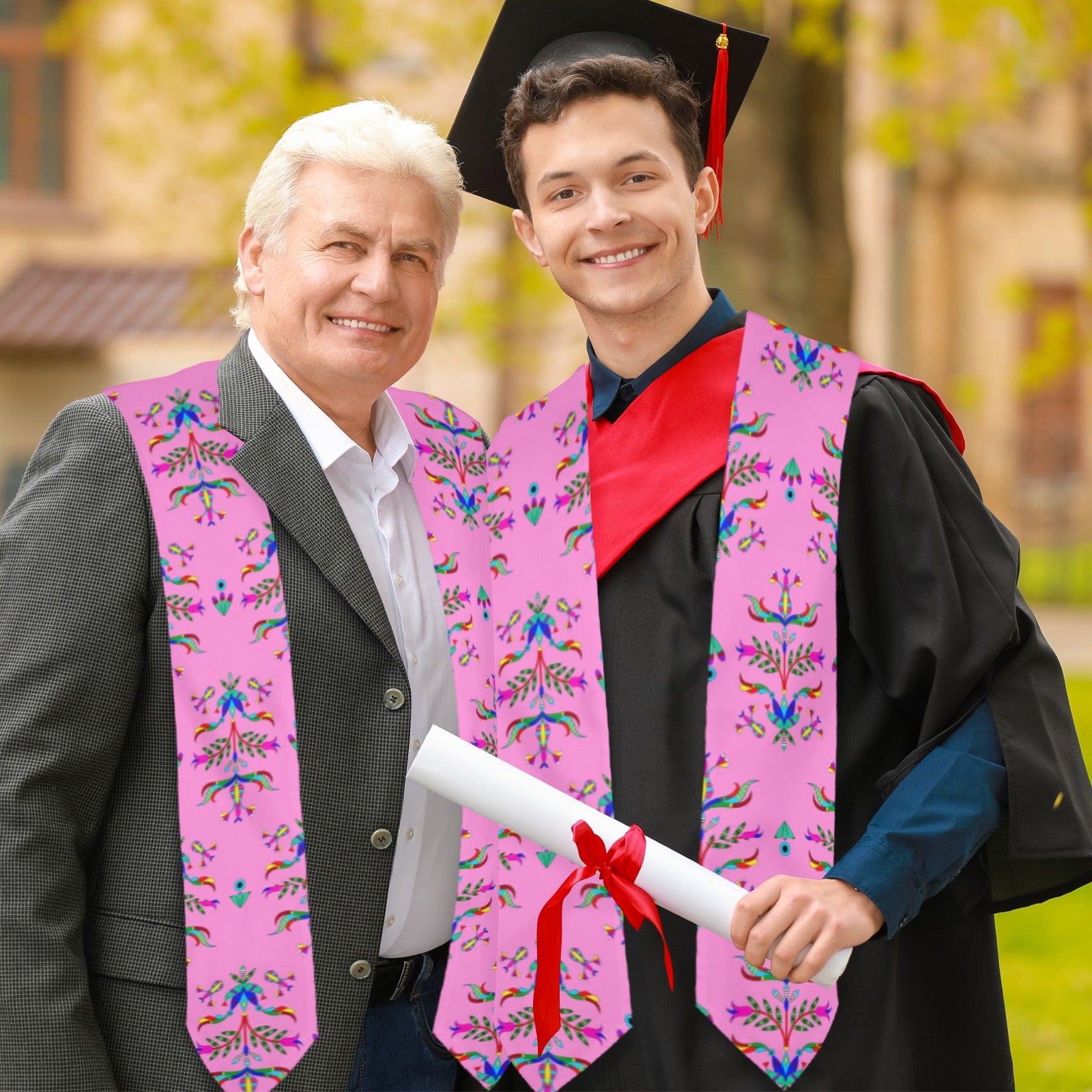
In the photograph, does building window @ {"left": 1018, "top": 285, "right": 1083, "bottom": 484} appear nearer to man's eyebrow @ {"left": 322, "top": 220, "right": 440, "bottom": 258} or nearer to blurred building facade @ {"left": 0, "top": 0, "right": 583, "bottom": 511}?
blurred building facade @ {"left": 0, "top": 0, "right": 583, "bottom": 511}

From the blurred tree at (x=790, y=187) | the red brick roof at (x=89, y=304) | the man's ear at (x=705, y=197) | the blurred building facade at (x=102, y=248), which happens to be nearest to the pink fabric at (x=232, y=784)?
the man's ear at (x=705, y=197)

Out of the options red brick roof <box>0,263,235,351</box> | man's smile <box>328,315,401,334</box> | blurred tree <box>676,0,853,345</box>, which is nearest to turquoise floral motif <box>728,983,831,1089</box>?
man's smile <box>328,315,401,334</box>

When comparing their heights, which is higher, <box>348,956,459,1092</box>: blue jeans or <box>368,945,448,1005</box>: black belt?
<box>368,945,448,1005</box>: black belt

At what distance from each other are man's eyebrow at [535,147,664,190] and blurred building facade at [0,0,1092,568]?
3.93m

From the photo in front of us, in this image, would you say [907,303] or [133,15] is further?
[907,303]

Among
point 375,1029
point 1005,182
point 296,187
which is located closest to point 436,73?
point 296,187

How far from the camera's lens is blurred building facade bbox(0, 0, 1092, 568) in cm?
962

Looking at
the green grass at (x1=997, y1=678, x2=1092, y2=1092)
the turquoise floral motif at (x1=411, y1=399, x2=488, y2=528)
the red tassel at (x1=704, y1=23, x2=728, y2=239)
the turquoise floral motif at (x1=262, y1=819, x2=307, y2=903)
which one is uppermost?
the red tassel at (x1=704, y1=23, x2=728, y2=239)

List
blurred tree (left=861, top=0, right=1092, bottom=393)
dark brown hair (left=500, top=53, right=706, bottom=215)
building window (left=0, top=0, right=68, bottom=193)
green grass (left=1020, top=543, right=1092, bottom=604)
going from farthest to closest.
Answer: green grass (left=1020, top=543, right=1092, bottom=604) → building window (left=0, top=0, right=68, bottom=193) → blurred tree (left=861, top=0, right=1092, bottom=393) → dark brown hair (left=500, top=53, right=706, bottom=215)

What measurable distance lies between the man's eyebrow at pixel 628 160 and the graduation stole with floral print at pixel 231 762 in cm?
71

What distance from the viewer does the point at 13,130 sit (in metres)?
11.9

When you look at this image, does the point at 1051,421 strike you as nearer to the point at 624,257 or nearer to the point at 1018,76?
the point at 1018,76

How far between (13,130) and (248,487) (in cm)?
1106

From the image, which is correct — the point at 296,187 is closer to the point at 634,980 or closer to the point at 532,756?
the point at 532,756
